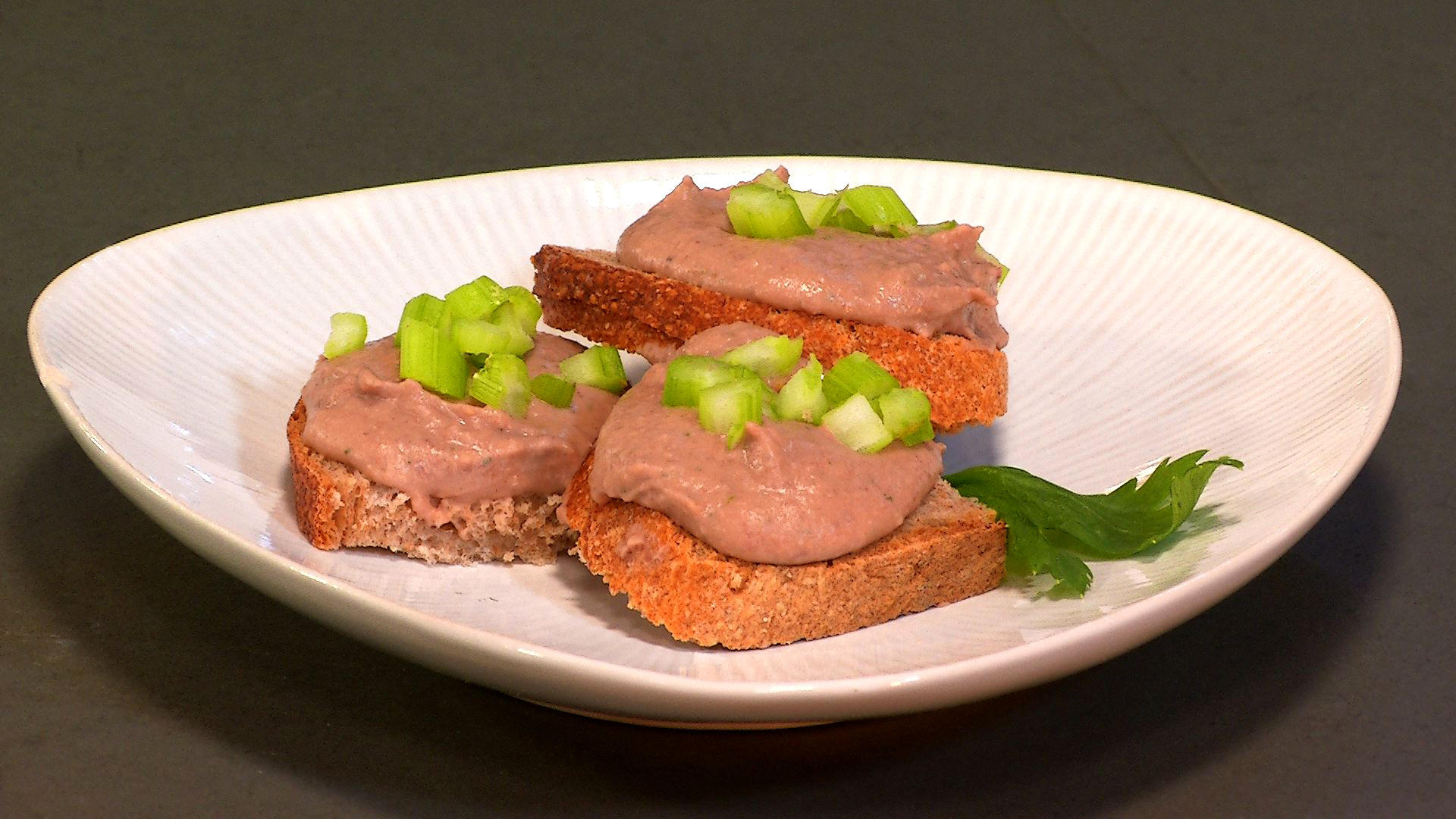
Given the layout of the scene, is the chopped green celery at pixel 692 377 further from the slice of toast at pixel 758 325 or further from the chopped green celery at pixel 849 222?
the chopped green celery at pixel 849 222

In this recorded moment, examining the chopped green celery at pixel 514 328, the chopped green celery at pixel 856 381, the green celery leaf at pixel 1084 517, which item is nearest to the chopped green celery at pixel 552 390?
the chopped green celery at pixel 514 328

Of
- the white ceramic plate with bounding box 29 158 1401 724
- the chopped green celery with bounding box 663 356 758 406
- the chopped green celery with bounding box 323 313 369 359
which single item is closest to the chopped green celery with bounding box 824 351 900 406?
the chopped green celery with bounding box 663 356 758 406

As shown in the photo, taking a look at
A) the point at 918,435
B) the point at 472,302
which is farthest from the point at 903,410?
the point at 472,302

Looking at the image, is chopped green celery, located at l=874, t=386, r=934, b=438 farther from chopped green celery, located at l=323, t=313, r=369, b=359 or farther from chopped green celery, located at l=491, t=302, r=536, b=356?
chopped green celery, located at l=323, t=313, r=369, b=359

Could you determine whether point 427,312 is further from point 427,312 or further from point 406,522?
point 406,522

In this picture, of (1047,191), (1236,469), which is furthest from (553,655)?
(1047,191)

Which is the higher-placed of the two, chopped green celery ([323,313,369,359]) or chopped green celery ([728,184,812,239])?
chopped green celery ([728,184,812,239])

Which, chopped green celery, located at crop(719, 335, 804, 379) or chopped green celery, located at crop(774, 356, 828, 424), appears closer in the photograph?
chopped green celery, located at crop(774, 356, 828, 424)
